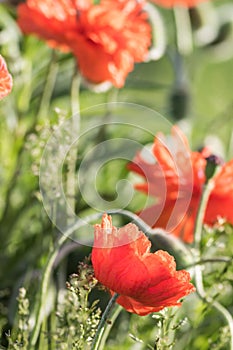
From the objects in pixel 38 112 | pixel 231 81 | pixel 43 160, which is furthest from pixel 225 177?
pixel 231 81

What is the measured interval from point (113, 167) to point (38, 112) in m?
0.32

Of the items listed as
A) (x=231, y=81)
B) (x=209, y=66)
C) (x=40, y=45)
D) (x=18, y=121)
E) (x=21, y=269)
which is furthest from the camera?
(x=209, y=66)

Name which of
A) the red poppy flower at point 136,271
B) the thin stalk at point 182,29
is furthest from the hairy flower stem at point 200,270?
the thin stalk at point 182,29

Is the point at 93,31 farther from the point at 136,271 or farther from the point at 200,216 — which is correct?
the point at 136,271

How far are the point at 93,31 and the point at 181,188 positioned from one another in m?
0.21

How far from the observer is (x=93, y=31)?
1042 millimetres

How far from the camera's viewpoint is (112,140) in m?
1.34

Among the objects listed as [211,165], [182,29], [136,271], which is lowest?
[136,271]

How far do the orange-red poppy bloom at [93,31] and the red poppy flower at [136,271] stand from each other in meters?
0.41

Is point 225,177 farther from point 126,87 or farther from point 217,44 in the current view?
point 217,44

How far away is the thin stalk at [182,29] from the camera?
1405mm

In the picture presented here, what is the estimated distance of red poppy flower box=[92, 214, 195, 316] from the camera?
0.64 m

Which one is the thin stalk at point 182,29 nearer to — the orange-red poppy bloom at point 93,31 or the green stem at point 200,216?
the orange-red poppy bloom at point 93,31

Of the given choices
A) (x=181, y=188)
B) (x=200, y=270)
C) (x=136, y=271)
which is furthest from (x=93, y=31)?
(x=136, y=271)
